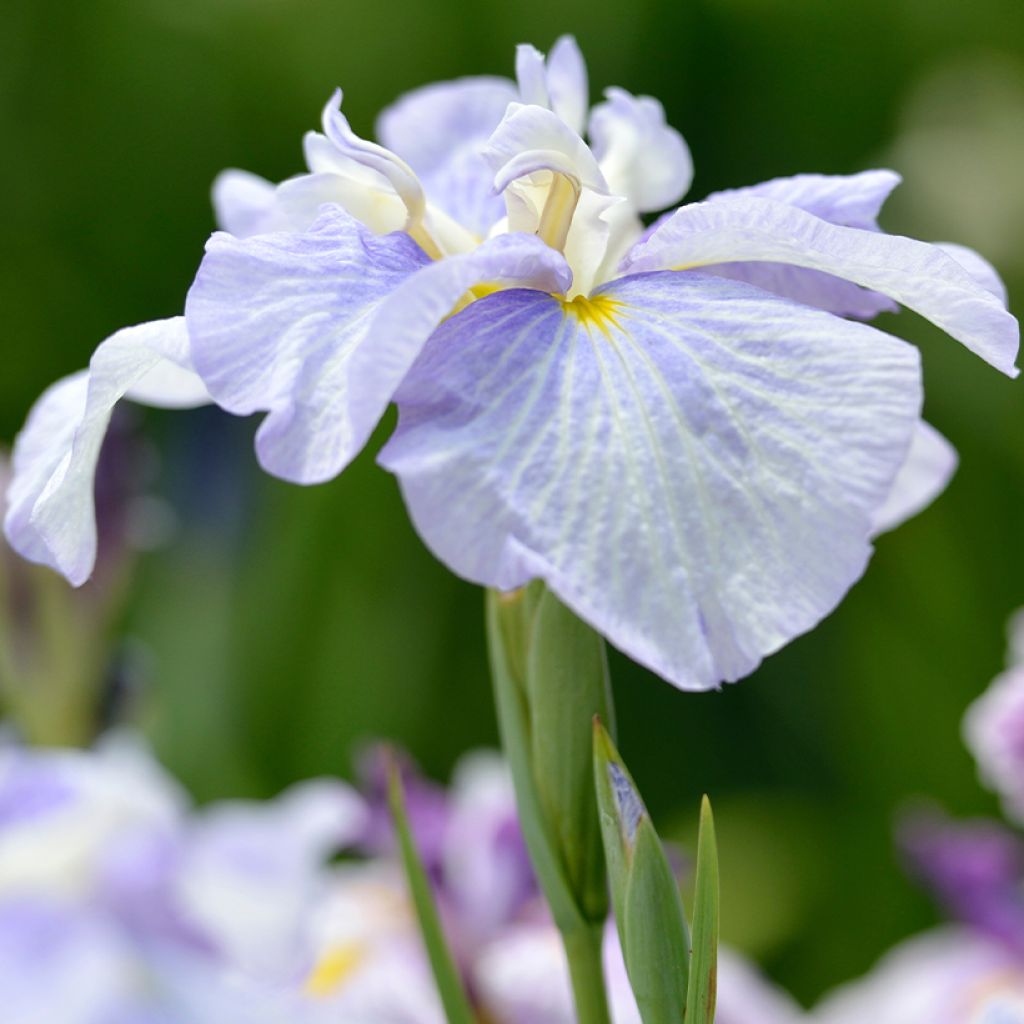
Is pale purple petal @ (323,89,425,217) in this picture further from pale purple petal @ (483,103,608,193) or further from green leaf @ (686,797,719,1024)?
green leaf @ (686,797,719,1024)

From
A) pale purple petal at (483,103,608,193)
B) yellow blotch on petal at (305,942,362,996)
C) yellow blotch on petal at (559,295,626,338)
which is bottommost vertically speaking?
yellow blotch on petal at (305,942,362,996)

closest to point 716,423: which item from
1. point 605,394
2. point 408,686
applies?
point 605,394

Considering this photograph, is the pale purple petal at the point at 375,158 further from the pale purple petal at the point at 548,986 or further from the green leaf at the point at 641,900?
the pale purple petal at the point at 548,986

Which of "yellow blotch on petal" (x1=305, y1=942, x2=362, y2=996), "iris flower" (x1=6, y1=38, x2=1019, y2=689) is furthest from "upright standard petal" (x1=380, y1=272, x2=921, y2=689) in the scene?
"yellow blotch on petal" (x1=305, y1=942, x2=362, y2=996)

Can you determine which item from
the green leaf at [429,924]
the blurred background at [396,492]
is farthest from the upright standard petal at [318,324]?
the blurred background at [396,492]

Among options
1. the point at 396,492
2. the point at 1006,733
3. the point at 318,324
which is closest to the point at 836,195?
the point at 318,324

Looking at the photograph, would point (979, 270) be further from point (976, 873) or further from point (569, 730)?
point (976, 873)

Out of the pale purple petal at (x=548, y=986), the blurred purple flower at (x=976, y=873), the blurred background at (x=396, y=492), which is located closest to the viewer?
the pale purple petal at (x=548, y=986)

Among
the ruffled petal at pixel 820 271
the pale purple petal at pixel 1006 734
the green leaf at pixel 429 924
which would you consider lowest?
the pale purple petal at pixel 1006 734
